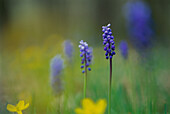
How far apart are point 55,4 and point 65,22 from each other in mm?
2205

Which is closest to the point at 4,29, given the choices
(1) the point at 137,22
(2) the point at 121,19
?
(2) the point at 121,19

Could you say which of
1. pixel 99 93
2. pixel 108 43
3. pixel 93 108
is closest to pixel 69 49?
pixel 99 93

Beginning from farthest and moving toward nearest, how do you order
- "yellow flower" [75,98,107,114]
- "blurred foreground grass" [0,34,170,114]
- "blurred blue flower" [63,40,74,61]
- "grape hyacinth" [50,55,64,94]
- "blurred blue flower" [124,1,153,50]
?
"blurred blue flower" [63,40,74,61]
"blurred blue flower" [124,1,153,50]
"grape hyacinth" [50,55,64,94]
"blurred foreground grass" [0,34,170,114]
"yellow flower" [75,98,107,114]

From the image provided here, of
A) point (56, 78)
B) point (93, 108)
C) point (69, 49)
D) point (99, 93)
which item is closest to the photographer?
point (93, 108)

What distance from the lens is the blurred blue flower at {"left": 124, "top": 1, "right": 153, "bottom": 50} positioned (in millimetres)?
2814

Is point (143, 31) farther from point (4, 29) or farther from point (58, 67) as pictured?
point (4, 29)

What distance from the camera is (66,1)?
1925cm

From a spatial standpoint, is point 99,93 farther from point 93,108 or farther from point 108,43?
point 93,108

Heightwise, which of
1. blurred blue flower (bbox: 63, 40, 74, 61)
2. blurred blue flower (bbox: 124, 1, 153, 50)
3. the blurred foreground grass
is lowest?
the blurred foreground grass

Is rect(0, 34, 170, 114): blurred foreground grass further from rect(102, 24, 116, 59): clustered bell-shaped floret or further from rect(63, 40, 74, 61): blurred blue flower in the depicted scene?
rect(102, 24, 116, 59): clustered bell-shaped floret

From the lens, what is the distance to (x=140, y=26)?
2979mm

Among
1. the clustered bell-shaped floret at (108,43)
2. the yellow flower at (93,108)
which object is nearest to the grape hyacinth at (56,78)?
the clustered bell-shaped floret at (108,43)

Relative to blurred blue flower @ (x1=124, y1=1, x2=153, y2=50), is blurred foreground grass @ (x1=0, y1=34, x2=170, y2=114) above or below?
below

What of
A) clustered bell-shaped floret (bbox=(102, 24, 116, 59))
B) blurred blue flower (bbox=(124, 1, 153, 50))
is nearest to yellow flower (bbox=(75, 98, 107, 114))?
clustered bell-shaped floret (bbox=(102, 24, 116, 59))
